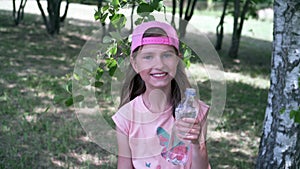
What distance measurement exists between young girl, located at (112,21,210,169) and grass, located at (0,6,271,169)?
1.35 ft

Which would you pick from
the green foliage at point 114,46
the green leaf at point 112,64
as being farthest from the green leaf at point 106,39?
the green leaf at point 112,64

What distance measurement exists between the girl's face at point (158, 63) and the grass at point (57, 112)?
58cm

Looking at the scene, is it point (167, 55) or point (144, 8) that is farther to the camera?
point (144, 8)

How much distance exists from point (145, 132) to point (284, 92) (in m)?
1.30

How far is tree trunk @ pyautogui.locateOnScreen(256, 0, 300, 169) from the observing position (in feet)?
9.39

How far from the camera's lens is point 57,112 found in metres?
5.11

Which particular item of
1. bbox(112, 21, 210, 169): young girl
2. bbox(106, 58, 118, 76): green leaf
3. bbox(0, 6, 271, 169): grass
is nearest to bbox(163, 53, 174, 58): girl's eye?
A: bbox(112, 21, 210, 169): young girl

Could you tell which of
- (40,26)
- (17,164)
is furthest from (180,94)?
(40,26)

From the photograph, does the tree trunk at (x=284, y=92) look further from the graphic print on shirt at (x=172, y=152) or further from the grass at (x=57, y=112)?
the graphic print on shirt at (x=172, y=152)

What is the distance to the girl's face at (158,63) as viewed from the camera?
1814mm

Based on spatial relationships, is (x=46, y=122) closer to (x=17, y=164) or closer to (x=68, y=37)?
(x=17, y=164)

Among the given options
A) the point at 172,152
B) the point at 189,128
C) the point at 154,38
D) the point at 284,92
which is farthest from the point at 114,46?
the point at 284,92

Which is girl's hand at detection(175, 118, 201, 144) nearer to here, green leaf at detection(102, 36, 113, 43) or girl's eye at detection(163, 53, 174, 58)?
girl's eye at detection(163, 53, 174, 58)

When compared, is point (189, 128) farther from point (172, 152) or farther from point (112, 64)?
point (112, 64)
